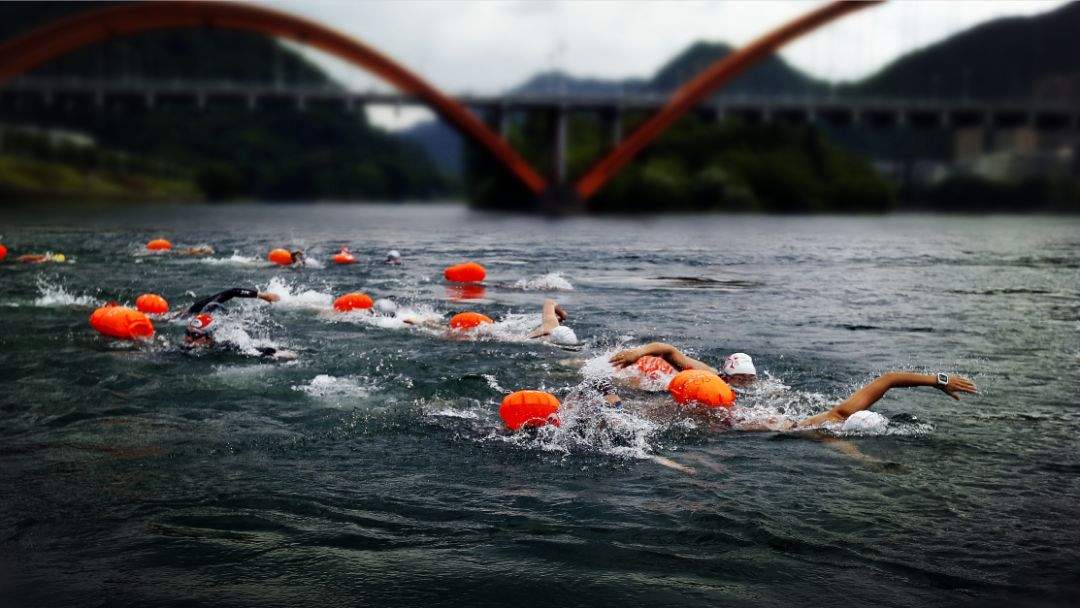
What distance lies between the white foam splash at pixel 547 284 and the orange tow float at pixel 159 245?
759 cm

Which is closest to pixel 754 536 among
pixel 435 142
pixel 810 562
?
pixel 810 562

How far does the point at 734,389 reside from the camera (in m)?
9.59

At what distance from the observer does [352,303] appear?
14.4 m

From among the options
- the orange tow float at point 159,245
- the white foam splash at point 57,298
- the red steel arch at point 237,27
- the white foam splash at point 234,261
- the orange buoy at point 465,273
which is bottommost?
the white foam splash at point 57,298

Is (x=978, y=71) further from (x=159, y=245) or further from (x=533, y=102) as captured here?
(x=159, y=245)

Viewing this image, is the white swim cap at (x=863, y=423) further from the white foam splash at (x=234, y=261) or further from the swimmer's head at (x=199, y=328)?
the white foam splash at (x=234, y=261)

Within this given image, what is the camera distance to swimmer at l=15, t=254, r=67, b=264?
57.0 ft

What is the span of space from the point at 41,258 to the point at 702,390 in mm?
14903

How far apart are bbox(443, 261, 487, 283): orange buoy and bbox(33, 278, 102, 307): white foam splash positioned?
6.69 meters

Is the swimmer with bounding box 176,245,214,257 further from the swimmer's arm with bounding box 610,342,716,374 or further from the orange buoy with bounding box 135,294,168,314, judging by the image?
the swimmer's arm with bounding box 610,342,716,374

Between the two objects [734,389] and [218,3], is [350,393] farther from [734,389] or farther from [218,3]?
[218,3]

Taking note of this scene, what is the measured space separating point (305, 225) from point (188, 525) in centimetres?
2311

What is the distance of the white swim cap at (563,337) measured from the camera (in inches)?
469

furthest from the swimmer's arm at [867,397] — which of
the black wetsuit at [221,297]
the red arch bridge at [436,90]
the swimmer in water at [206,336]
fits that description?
the red arch bridge at [436,90]
